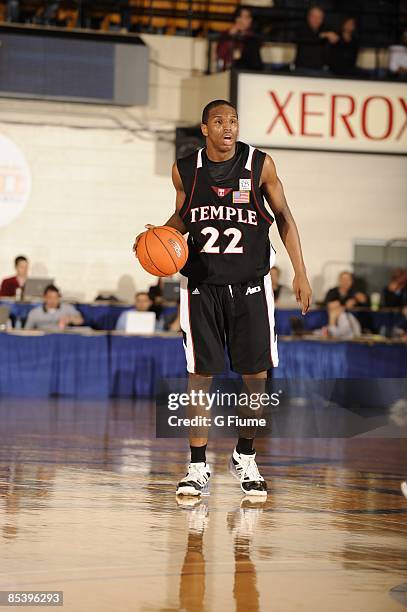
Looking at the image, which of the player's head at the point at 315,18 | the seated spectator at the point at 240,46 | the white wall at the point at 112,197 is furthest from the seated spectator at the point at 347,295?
the player's head at the point at 315,18

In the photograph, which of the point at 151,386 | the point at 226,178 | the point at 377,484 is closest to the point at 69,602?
the point at 226,178

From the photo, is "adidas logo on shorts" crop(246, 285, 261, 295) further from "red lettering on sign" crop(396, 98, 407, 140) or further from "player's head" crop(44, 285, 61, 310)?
"red lettering on sign" crop(396, 98, 407, 140)

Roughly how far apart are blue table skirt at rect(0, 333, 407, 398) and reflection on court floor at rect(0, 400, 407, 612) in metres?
4.97

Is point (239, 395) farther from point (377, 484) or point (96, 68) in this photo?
point (96, 68)

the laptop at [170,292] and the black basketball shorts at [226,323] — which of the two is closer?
the black basketball shorts at [226,323]

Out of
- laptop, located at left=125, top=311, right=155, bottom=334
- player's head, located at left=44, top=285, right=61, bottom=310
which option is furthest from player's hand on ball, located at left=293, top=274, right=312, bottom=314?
player's head, located at left=44, top=285, right=61, bottom=310

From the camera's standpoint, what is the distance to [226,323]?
5.76 meters

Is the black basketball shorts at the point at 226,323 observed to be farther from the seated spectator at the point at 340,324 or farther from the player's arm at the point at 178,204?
the seated spectator at the point at 340,324

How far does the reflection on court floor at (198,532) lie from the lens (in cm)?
370

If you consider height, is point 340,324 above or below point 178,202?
below

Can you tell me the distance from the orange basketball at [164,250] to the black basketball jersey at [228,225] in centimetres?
17

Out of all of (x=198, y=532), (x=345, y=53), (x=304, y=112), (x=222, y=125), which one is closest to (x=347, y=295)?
(x=304, y=112)

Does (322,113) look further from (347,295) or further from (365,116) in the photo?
(347,295)

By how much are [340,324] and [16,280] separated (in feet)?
17.1
